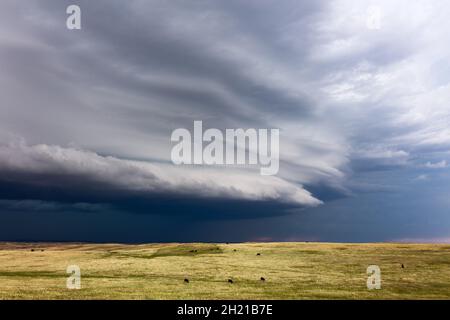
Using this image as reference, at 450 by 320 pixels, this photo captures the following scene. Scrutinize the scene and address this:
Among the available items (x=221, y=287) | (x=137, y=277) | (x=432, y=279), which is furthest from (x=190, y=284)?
(x=432, y=279)

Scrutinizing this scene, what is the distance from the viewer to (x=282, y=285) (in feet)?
149

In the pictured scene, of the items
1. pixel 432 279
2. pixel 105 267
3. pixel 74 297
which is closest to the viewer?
pixel 74 297

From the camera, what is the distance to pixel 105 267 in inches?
2584

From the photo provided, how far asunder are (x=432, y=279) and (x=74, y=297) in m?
41.0

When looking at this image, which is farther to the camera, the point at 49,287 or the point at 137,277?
the point at 137,277
